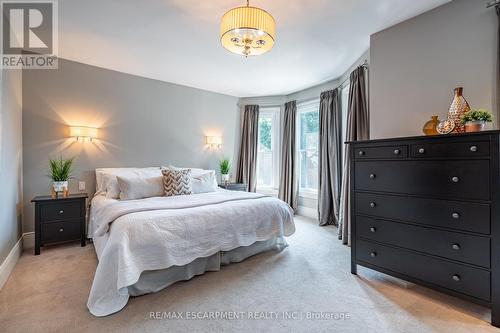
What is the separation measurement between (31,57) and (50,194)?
1864 millimetres

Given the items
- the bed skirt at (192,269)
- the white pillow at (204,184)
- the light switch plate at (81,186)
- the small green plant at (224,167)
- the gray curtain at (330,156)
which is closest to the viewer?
the bed skirt at (192,269)

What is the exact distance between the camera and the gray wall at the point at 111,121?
10.7 ft

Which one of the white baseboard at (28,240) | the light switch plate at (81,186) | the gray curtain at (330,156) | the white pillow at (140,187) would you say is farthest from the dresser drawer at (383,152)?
the white baseboard at (28,240)

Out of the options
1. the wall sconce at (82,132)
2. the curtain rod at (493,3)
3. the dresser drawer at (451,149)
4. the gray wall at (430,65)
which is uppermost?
the curtain rod at (493,3)

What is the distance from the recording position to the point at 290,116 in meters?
5.03

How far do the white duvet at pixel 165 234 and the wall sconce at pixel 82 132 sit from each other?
1.22 meters

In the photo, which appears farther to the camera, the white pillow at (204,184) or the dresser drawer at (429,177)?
the white pillow at (204,184)

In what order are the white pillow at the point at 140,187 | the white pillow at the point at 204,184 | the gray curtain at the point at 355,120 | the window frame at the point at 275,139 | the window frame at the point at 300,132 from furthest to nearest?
the window frame at the point at 275,139, the window frame at the point at 300,132, the white pillow at the point at 204,184, the gray curtain at the point at 355,120, the white pillow at the point at 140,187

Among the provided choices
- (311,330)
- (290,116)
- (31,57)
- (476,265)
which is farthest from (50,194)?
(476,265)

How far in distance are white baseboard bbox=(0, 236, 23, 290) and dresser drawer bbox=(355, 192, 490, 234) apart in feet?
11.3

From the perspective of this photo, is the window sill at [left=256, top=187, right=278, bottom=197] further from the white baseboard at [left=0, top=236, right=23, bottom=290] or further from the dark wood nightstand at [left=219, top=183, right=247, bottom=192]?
the white baseboard at [left=0, top=236, right=23, bottom=290]

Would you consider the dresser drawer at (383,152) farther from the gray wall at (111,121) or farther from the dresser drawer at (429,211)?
the gray wall at (111,121)

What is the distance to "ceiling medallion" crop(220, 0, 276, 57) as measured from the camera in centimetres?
186

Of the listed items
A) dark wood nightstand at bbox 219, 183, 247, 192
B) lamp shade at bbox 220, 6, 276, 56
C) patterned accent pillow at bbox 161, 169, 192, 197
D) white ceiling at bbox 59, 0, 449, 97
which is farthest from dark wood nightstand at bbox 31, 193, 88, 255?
lamp shade at bbox 220, 6, 276, 56
